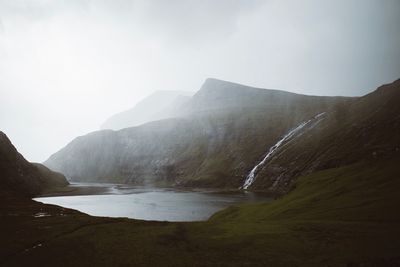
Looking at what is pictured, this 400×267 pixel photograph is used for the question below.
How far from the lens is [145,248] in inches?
1181

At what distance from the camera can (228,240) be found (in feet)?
107

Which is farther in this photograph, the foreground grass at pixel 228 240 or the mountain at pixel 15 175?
the mountain at pixel 15 175

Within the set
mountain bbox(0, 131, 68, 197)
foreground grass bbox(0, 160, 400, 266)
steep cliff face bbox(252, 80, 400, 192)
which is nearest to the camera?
foreground grass bbox(0, 160, 400, 266)

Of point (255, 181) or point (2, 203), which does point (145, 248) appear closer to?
point (2, 203)

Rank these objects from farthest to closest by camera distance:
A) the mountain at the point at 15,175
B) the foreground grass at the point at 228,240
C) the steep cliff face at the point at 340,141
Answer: the mountain at the point at 15,175
the steep cliff face at the point at 340,141
the foreground grass at the point at 228,240

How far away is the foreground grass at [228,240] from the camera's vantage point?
86.8 ft

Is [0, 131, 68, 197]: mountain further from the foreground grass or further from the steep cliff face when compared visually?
the steep cliff face

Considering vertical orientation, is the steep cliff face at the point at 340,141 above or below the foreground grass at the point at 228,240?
above

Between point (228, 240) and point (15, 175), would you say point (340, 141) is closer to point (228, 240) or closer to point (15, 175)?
point (228, 240)

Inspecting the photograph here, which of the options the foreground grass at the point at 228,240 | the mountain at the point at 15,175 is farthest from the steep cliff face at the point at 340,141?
the mountain at the point at 15,175

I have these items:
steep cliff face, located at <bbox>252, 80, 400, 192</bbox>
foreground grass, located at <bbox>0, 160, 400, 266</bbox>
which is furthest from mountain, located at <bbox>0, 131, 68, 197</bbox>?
steep cliff face, located at <bbox>252, 80, 400, 192</bbox>

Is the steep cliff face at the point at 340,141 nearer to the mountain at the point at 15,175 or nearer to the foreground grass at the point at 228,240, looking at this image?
the foreground grass at the point at 228,240

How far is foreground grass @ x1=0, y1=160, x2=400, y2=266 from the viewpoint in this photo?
2645 cm

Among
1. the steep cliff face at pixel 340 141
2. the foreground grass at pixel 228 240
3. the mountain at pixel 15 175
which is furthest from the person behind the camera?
the mountain at pixel 15 175
